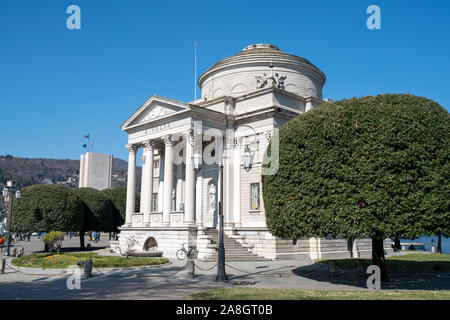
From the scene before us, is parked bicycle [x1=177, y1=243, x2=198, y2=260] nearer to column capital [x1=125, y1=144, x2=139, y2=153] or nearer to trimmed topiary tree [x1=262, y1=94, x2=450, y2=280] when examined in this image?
trimmed topiary tree [x1=262, y1=94, x2=450, y2=280]

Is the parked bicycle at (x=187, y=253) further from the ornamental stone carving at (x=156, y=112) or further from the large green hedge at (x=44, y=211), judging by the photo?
the large green hedge at (x=44, y=211)

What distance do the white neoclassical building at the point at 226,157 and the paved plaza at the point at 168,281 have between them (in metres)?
5.03

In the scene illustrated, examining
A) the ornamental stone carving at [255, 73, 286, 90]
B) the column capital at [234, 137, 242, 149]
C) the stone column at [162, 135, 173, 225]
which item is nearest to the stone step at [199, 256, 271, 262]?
the stone column at [162, 135, 173, 225]

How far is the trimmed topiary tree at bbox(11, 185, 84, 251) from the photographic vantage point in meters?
38.9

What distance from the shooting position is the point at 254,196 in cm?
3066

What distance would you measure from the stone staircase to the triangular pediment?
9306mm

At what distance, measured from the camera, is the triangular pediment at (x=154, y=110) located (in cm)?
3070

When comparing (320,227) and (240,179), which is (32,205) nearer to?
(240,179)

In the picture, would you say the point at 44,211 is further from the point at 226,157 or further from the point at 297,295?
the point at 297,295

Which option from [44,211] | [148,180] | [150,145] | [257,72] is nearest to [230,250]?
[148,180]

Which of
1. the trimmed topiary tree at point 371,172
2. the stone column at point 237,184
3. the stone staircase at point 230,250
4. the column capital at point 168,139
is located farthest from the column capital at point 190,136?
the trimmed topiary tree at point 371,172

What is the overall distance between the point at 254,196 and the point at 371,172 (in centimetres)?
1572
